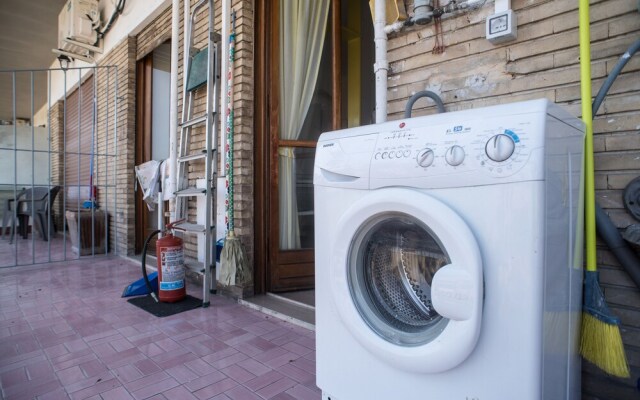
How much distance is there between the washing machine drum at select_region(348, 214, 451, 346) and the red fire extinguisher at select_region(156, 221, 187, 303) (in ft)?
6.56

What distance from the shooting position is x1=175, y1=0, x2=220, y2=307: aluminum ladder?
2.84 m

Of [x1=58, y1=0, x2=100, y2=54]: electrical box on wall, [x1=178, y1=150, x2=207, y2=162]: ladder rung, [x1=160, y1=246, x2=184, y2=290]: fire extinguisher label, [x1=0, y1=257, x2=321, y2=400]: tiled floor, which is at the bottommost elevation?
[x1=0, y1=257, x2=321, y2=400]: tiled floor

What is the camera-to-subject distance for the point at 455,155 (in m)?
1.00

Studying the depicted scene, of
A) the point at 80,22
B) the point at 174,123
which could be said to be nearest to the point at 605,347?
the point at 174,123

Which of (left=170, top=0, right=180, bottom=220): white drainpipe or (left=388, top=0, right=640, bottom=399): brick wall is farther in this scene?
(left=170, top=0, right=180, bottom=220): white drainpipe

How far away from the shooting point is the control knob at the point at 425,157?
3.43 feet

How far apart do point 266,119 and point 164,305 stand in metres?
1.74

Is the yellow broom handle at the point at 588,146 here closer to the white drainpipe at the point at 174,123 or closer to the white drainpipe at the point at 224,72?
the white drainpipe at the point at 224,72

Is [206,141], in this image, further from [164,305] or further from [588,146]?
[588,146]

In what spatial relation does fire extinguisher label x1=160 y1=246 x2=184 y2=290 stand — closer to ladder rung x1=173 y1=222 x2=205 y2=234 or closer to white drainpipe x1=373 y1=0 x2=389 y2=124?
ladder rung x1=173 y1=222 x2=205 y2=234

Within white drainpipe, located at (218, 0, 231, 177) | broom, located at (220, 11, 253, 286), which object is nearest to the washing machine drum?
broom, located at (220, 11, 253, 286)

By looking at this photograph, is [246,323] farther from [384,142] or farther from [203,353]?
[384,142]

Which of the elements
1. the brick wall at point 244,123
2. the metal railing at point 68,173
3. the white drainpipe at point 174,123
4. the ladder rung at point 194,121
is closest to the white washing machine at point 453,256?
the brick wall at point 244,123

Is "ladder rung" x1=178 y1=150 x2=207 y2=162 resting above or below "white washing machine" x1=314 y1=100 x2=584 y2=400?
above
